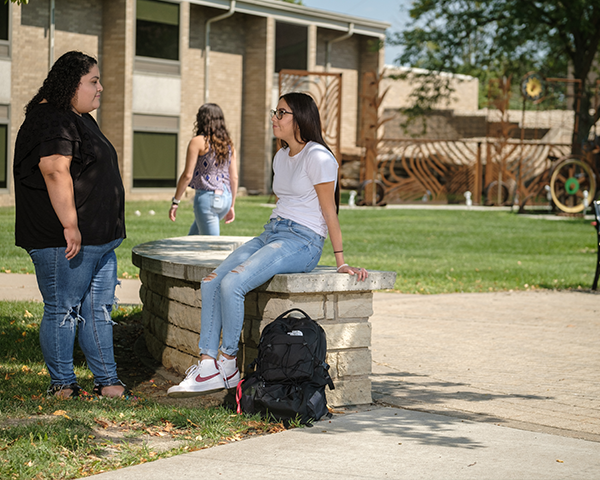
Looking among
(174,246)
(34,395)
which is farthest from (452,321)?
(34,395)

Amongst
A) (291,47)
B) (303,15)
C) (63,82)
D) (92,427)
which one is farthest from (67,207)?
(291,47)

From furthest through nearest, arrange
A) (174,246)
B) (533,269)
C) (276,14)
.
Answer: (276,14) < (533,269) < (174,246)

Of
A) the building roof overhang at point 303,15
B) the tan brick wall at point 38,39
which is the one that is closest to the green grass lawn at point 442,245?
the tan brick wall at point 38,39

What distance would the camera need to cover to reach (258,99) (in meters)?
33.1

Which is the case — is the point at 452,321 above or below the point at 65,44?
below

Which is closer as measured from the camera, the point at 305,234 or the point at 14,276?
the point at 305,234

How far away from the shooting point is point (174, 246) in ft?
21.7

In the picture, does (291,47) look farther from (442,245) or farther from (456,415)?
(456,415)

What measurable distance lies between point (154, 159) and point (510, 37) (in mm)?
13984

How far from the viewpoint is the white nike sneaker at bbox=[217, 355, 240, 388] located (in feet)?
15.1

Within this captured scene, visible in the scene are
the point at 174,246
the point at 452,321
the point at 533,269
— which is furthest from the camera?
the point at 533,269

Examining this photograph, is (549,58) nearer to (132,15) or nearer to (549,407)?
(132,15)

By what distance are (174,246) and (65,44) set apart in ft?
75.1

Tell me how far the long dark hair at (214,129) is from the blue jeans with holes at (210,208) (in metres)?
0.32
